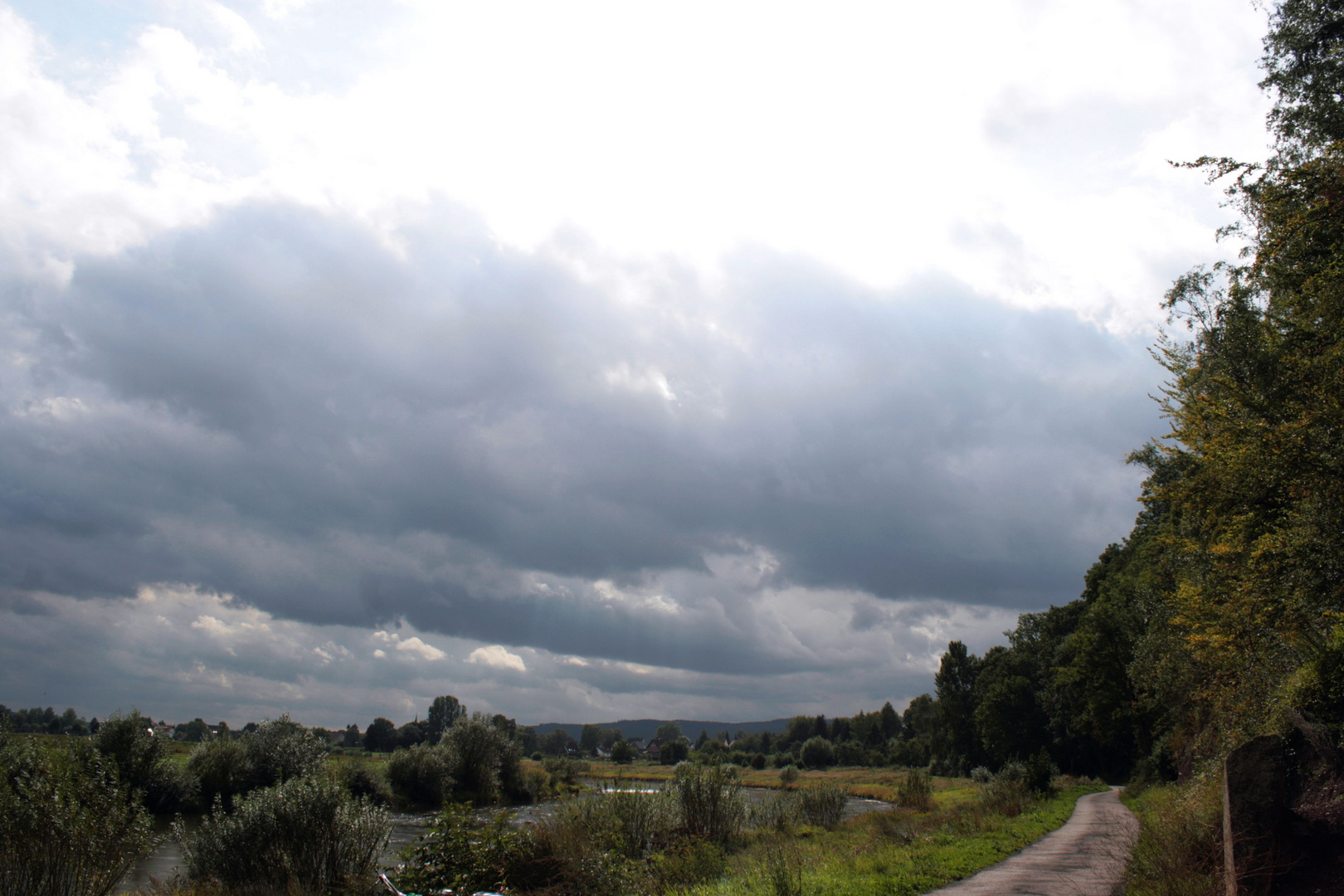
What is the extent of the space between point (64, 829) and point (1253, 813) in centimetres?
2034

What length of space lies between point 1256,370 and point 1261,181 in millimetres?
4626

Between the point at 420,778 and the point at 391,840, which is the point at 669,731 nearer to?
the point at 420,778

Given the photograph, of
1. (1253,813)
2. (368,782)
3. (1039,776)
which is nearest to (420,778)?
(368,782)

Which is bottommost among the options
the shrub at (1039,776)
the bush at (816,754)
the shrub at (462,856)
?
the bush at (816,754)

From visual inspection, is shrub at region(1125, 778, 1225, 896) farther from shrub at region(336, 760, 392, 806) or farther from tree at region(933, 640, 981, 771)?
tree at region(933, 640, 981, 771)

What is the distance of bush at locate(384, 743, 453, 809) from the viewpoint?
56.3m

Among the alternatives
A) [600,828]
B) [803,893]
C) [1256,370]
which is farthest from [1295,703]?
[600,828]

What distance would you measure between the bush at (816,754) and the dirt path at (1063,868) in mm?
97550

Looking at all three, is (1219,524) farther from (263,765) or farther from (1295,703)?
(263,765)

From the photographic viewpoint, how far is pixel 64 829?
14852 millimetres

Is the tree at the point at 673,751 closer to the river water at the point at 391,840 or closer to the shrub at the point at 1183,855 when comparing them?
the river water at the point at 391,840

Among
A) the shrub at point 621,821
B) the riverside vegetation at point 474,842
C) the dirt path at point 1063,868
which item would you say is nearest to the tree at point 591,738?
the riverside vegetation at point 474,842

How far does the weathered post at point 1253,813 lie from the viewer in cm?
927

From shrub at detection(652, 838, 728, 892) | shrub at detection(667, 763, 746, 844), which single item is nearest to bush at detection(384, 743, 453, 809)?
shrub at detection(667, 763, 746, 844)
